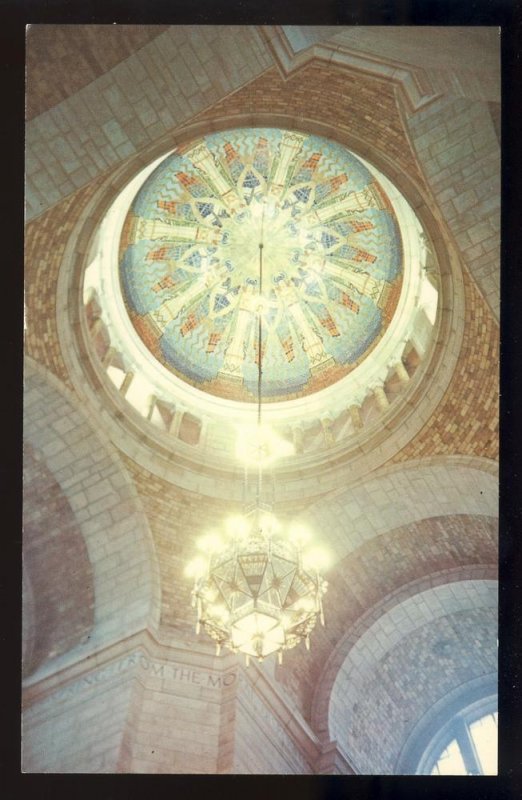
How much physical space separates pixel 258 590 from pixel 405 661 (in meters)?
4.97

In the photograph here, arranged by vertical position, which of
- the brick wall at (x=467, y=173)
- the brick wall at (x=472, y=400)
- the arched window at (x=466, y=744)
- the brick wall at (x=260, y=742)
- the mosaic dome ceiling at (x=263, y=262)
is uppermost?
the mosaic dome ceiling at (x=263, y=262)

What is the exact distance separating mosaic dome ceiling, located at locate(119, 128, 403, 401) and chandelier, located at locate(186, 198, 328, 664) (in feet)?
12.1

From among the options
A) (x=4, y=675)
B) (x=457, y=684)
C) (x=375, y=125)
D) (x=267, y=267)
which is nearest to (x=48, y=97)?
(x=375, y=125)

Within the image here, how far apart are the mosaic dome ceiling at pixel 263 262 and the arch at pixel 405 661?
3.14 meters

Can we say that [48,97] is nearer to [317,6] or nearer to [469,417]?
[317,6]

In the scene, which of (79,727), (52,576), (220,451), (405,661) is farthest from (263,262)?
(79,727)

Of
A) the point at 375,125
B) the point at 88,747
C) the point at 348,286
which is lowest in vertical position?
the point at 88,747

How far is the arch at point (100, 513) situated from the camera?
12008mm

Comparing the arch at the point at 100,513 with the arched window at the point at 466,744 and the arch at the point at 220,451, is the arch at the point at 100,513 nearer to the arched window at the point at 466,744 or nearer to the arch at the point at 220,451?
the arch at the point at 220,451

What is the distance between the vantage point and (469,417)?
38.3 feet

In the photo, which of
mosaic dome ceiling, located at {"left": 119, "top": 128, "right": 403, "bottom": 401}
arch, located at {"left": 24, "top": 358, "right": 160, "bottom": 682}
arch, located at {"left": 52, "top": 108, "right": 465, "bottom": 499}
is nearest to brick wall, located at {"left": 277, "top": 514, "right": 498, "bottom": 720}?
arch, located at {"left": 52, "top": 108, "right": 465, "bottom": 499}

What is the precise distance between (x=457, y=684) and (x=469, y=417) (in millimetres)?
4685

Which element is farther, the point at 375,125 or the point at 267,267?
the point at 267,267

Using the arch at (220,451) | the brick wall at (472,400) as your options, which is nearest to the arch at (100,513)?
the arch at (220,451)
